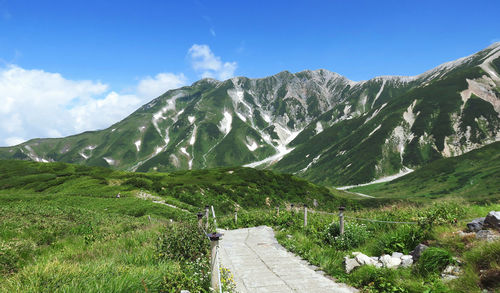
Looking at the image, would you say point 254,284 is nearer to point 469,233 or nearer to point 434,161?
point 469,233

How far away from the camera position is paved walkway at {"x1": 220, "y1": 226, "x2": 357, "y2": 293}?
898cm

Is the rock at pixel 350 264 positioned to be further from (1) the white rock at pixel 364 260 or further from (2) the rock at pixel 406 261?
(2) the rock at pixel 406 261

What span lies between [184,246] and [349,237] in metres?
8.21

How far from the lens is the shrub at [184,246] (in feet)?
32.2

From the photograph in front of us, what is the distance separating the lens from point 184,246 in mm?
10023

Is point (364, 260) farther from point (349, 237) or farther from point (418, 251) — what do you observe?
point (349, 237)

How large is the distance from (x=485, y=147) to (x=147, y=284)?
244534mm

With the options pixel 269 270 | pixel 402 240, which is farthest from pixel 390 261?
pixel 269 270

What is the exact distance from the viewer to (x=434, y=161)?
197875 millimetres

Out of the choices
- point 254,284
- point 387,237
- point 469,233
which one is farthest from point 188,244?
point 469,233

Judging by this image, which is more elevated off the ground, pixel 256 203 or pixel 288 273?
pixel 288 273

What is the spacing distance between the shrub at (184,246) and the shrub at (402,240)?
725 cm

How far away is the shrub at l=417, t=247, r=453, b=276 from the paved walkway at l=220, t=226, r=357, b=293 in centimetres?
233

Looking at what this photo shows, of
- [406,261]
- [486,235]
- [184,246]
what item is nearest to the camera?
[486,235]
